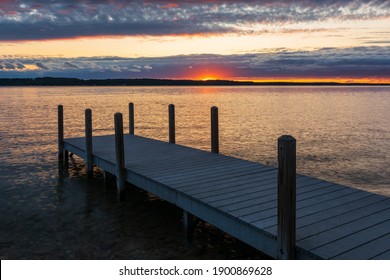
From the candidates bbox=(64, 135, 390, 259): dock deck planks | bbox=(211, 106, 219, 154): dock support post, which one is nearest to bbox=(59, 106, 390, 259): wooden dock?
bbox=(64, 135, 390, 259): dock deck planks

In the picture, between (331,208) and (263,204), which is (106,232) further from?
(331,208)

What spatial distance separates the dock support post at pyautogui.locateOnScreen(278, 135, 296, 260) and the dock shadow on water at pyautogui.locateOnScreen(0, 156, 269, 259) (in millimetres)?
2263

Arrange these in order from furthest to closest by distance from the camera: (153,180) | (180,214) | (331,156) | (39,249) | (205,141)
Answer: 1. (205,141)
2. (331,156)
3. (180,214)
4. (153,180)
5. (39,249)

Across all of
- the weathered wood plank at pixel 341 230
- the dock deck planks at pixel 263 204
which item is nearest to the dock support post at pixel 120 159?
the dock deck planks at pixel 263 204

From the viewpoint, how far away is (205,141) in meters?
23.0

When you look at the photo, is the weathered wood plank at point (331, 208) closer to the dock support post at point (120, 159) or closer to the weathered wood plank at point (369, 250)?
the weathered wood plank at point (369, 250)

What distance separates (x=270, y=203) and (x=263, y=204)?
133 millimetres

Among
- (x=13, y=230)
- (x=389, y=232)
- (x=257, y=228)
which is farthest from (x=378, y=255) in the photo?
(x=13, y=230)

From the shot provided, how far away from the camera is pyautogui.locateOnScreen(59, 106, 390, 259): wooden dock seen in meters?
5.02

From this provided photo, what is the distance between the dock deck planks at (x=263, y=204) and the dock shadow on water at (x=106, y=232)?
0.90m

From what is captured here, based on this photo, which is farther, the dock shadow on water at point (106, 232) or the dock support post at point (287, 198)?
the dock shadow on water at point (106, 232)

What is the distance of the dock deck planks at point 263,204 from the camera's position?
16.6ft
